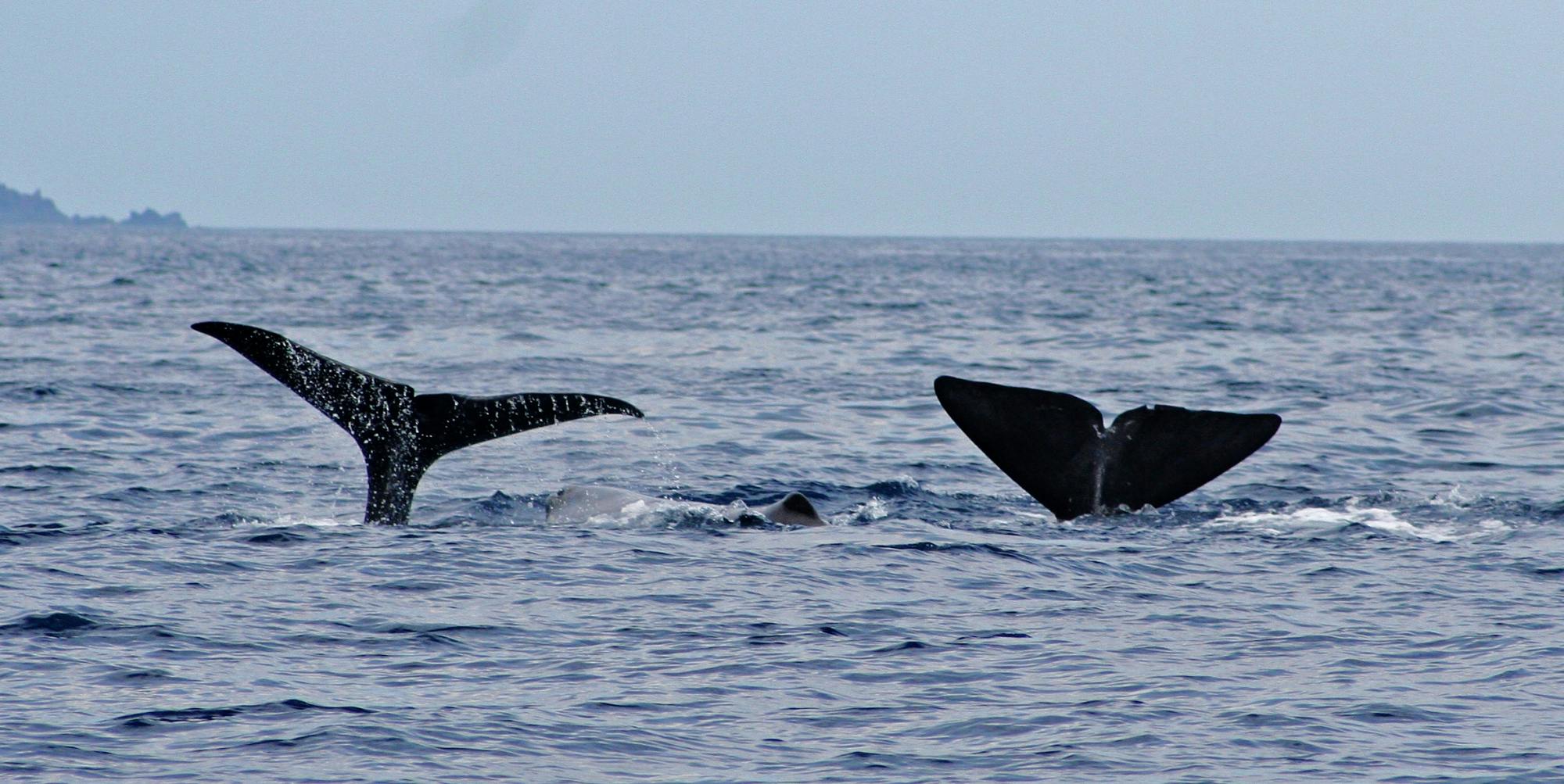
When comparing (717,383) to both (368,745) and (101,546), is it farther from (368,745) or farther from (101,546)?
(368,745)

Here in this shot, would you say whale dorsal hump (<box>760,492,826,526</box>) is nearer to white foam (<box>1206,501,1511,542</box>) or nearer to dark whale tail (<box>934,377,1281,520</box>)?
dark whale tail (<box>934,377,1281,520</box>)

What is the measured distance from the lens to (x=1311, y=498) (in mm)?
13391

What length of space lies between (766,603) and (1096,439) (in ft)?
8.64

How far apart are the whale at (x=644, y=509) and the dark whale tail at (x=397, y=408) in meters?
1.37

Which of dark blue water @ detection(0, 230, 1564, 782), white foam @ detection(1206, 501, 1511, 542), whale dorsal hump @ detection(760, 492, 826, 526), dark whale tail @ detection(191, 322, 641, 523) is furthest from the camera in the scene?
white foam @ detection(1206, 501, 1511, 542)

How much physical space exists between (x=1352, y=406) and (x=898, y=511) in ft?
34.2

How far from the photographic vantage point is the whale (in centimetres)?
1143

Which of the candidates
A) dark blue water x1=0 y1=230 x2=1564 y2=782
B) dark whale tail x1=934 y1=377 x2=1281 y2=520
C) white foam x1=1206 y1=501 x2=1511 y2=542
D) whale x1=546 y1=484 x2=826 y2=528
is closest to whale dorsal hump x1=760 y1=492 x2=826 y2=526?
whale x1=546 y1=484 x2=826 y2=528

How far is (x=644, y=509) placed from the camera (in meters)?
11.6

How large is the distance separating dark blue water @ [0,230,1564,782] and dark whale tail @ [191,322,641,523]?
0.63 meters

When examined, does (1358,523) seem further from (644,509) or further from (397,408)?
(397,408)

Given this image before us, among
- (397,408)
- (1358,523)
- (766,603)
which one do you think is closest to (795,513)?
(766,603)

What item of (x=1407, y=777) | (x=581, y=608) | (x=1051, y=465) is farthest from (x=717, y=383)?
(x=1407, y=777)

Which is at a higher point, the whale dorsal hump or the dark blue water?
the whale dorsal hump
